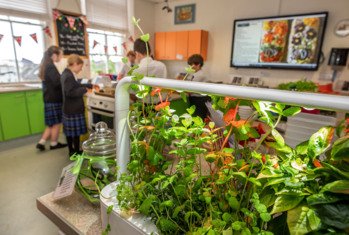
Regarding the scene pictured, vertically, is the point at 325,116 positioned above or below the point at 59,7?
below

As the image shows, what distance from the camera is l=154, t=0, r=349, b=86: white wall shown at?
3818mm

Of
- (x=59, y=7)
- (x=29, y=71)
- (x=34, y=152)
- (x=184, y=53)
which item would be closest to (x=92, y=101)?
(x=34, y=152)

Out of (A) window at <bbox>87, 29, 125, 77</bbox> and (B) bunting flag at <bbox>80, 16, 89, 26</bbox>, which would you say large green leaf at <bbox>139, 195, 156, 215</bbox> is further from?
(B) bunting flag at <bbox>80, 16, 89, 26</bbox>

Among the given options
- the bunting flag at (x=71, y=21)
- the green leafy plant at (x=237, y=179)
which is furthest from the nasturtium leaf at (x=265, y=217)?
the bunting flag at (x=71, y=21)

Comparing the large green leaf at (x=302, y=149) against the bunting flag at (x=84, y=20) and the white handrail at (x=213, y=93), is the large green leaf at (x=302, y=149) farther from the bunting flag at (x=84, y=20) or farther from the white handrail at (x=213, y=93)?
the bunting flag at (x=84, y=20)

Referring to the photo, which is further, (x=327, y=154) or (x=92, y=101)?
(x=92, y=101)

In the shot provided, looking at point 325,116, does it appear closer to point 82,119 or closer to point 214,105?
point 214,105

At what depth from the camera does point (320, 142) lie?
472mm

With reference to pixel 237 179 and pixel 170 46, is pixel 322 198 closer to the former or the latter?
pixel 237 179

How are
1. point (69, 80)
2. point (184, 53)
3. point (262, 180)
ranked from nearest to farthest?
1. point (262, 180)
2. point (69, 80)
3. point (184, 53)

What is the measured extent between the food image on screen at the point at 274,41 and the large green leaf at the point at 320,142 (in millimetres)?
4290

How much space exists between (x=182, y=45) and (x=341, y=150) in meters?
5.28

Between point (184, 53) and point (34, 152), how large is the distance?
3.71 m

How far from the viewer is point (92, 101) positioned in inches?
135
